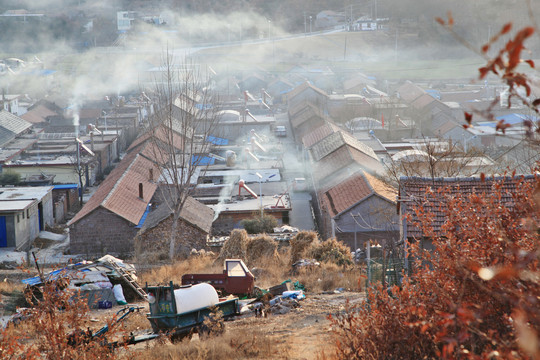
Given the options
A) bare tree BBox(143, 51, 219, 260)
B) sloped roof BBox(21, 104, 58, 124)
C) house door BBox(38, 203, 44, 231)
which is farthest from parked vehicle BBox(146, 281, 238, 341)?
sloped roof BBox(21, 104, 58, 124)

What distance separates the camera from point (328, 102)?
36.5m

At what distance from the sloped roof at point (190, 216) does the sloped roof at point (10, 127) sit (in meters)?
13.7

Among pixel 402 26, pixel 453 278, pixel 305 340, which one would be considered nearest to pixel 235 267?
pixel 305 340

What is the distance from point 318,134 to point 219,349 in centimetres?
1932

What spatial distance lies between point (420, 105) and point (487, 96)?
5.20 meters

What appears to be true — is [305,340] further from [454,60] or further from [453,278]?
[454,60]

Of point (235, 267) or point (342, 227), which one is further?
point (342, 227)

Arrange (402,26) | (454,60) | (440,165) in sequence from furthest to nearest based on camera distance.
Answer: (402,26)
(454,60)
(440,165)

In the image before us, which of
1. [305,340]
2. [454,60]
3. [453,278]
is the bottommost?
[305,340]

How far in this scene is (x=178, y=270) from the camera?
472 inches

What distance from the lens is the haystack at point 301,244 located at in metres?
12.5

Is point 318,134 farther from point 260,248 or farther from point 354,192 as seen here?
point 260,248

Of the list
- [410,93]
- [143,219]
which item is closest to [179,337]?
[143,219]

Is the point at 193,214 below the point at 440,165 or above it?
below
